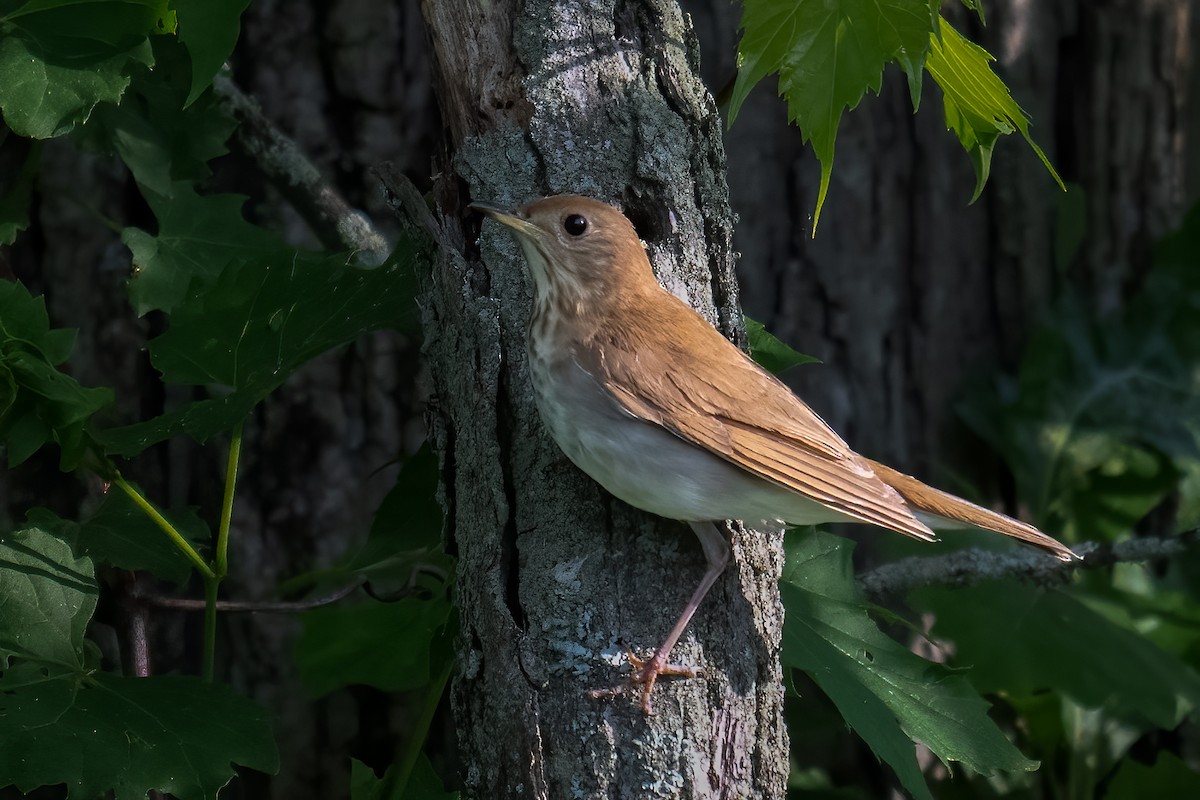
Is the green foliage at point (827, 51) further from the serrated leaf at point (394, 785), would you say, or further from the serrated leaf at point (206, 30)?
the serrated leaf at point (394, 785)

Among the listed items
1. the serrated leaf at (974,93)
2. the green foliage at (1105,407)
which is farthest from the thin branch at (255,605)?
the green foliage at (1105,407)

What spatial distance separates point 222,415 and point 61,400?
1.04ft

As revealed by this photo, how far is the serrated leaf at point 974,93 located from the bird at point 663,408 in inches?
25.5

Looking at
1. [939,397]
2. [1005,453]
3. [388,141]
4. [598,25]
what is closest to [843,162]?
[939,397]

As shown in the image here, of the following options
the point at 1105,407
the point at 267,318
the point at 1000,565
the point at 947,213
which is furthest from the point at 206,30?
the point at 1105,407

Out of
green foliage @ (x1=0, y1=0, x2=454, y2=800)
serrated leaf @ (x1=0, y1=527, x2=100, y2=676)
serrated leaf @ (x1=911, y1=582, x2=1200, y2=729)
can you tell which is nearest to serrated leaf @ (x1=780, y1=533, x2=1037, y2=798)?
green foliage @ (x1=0, y1=0, x2=454, y2=800)

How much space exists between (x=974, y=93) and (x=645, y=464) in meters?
1.06

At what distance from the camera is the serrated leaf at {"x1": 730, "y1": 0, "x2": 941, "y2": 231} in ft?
7.23

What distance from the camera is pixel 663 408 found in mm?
2428

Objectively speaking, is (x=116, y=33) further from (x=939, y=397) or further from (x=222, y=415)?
(x=939, y=397)

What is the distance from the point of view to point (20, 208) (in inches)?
126

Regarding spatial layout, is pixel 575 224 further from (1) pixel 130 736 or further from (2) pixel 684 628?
(1) pixel 130 736

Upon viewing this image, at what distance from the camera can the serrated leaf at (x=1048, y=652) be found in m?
3.88

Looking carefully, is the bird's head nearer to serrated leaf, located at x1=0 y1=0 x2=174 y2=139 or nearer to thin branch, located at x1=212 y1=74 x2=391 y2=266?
serrated leaf, located at x1=0 y1=0 x2=174 y2=139
